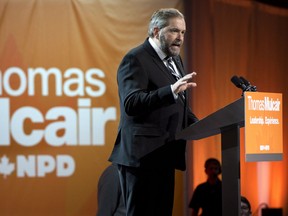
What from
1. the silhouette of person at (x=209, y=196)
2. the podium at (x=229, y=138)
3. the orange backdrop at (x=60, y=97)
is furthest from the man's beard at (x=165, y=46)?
the silhouette of person at (x=209, y=196)

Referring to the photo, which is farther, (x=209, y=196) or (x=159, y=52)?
(x=209, y=196)

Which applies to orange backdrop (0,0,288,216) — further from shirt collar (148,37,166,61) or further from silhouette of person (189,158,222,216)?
shirt collar (148,37,166,61)

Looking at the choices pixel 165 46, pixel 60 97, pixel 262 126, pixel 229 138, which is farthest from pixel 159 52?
pixel 60 97

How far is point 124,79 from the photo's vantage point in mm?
2545

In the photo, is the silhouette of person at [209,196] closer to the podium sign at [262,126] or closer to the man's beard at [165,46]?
the man's beard at [165,46]

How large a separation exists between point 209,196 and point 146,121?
3.10m

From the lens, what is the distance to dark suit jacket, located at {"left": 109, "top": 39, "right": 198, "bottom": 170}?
8.18ft

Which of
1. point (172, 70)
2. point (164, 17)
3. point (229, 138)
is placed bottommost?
point (229, 138)

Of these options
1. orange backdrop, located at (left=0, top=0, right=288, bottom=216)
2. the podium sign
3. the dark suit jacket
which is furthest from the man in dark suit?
orange backdrop, located at (left=0, top=0, right=288, bottom=216)

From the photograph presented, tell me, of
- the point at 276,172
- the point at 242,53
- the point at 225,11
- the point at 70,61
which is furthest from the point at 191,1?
the point at 276,172

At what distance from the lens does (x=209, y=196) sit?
545cm

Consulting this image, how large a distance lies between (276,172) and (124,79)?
3.88 metres

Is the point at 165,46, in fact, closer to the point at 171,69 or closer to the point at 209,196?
the point at 171,69

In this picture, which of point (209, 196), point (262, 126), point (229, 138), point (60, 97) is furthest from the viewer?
point (209, 196)
